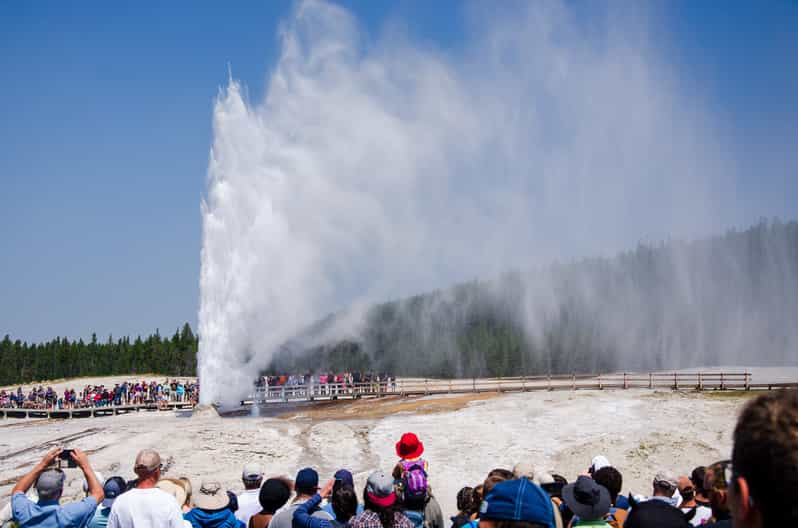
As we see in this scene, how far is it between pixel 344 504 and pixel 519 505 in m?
2.95

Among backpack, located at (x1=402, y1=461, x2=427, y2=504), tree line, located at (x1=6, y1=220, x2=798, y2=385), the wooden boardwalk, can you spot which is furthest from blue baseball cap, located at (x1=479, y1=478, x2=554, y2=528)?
tree line, located at (x1=6, y1=220, x2=798, y2=385)

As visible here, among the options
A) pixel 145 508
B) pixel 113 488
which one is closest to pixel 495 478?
pixel 145 508

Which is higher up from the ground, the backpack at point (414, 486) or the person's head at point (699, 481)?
the backpack at point (414, 486)

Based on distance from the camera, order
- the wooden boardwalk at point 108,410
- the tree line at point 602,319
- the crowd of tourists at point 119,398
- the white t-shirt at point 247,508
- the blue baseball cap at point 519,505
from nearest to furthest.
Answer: the blue baseball cap at point 519,505, the white t-shirt at point 247,508, the wooden boardwalk at point 108,410, the crowd of tourists at point 119,398, the tree line at point 602,319

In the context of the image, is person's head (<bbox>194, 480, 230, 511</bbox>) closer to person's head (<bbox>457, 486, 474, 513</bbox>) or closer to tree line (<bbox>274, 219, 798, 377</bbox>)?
person's head (<bbox>457, 486, 474, 513</bbox>)

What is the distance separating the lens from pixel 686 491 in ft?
20.0

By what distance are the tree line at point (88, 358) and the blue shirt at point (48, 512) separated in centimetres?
9904

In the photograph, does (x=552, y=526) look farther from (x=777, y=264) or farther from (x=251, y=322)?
(x=777, y=264)

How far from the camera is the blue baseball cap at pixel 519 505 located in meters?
2.44

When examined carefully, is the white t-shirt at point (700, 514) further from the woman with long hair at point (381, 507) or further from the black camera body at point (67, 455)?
the black camera body at point (67, 455)

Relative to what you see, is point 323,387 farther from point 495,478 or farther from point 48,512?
point 48,512

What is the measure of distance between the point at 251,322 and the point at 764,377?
31.8m

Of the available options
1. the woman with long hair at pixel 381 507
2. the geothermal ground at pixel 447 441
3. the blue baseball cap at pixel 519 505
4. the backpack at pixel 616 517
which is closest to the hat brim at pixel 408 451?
the woman with long hair at pixel 381 507

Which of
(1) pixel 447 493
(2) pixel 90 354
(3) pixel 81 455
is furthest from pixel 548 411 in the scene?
(2) pixel 90 354
